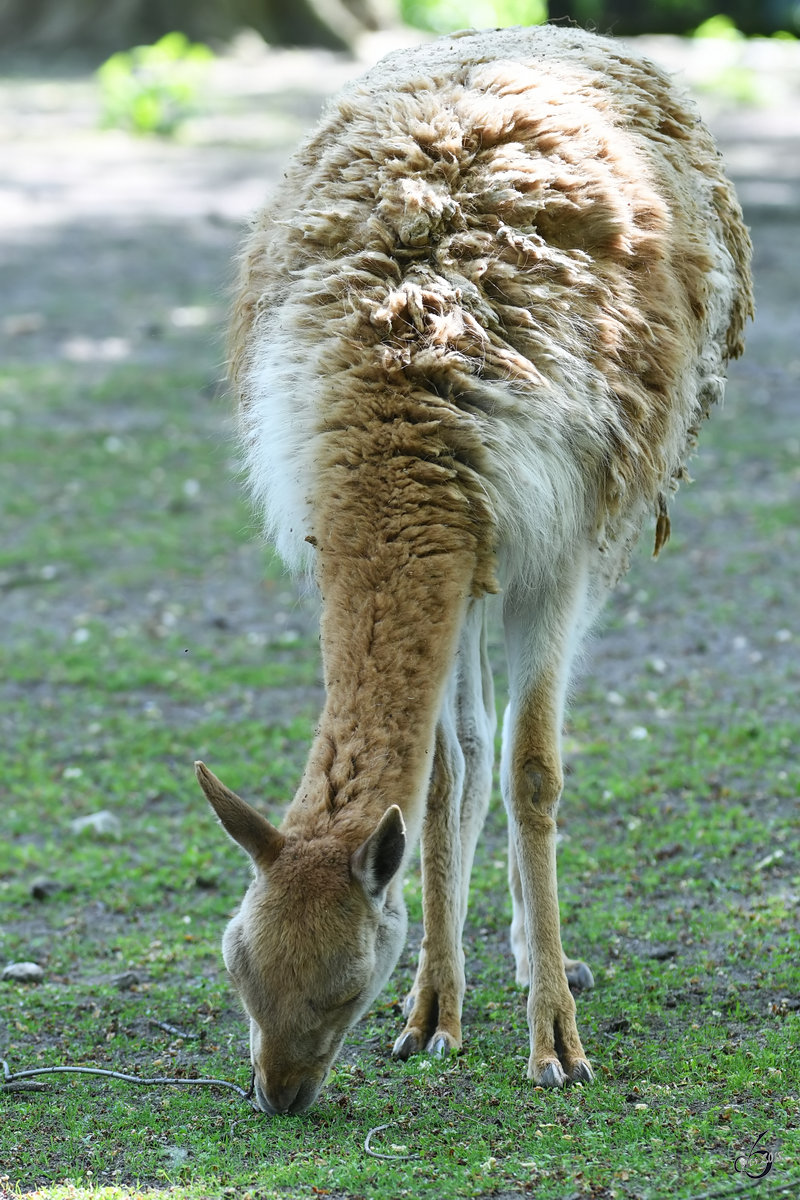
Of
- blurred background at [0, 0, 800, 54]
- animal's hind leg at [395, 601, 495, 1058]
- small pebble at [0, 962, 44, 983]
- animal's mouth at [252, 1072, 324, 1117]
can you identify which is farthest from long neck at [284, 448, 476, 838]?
blurred background at [0, 0, 800, 54]

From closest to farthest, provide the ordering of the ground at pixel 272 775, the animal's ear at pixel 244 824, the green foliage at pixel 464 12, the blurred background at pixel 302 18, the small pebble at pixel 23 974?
the animal's ear at pixel 244 824 → the ground at pixel 272 775 → the small pebble at pixel 23 974 → the blurred background at pixel 302 18 → the green foliage at pixel 464 12

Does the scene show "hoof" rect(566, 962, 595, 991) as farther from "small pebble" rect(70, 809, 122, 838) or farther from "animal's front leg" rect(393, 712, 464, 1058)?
"small pebble" rect(70, 809, 122, 838)

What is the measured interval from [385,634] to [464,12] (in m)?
26.6

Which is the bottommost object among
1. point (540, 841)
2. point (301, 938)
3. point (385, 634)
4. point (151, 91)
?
point (540, 841)

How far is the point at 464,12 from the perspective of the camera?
91.5ft

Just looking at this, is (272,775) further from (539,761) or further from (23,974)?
(539,761)

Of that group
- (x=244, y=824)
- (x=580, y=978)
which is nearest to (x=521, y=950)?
(x=580, y=978)

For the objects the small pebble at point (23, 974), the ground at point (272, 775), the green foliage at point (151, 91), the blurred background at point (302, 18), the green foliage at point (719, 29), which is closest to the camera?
the ground at point (272, 775)

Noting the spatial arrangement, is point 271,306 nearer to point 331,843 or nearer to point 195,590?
point 331,843

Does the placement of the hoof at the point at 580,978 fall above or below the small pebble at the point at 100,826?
above

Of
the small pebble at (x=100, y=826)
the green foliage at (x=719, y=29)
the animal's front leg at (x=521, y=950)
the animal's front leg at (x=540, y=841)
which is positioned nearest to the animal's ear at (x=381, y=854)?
the animal's front leg at (x=540, y=841)

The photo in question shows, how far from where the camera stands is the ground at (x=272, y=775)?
400 cm

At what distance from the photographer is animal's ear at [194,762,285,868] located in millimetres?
3703

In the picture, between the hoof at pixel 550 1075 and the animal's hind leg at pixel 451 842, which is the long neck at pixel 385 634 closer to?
the animal's hind leg at pixel 451 842
